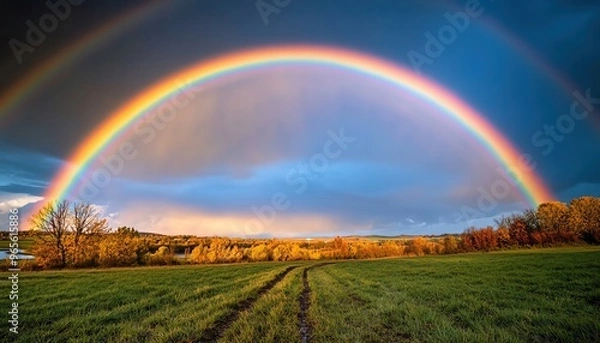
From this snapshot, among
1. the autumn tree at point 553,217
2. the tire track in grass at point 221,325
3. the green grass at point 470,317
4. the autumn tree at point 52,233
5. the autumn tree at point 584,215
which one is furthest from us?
the autumn tree at point 553,217

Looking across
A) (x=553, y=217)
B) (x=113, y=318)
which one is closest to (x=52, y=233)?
(x=113, y=318)

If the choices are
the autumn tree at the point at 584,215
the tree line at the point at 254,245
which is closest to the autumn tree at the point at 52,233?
the tree line at the point at 254,245

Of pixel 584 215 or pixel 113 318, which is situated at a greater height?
pixel 113 318

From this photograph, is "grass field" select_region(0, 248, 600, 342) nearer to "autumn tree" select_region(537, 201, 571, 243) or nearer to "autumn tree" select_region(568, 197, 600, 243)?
"autumn tree" select_region(568, 197, 600, 243)

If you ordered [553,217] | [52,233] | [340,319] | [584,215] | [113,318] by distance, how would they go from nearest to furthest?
[340,319] → [113,318] → [52,233] → [584,215] → [553,217]

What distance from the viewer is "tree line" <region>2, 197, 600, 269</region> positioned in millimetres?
55062

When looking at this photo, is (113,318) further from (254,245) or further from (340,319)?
(254,245)

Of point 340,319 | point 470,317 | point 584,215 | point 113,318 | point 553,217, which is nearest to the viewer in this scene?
point 470,317

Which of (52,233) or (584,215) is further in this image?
(584,215)

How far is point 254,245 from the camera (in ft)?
339

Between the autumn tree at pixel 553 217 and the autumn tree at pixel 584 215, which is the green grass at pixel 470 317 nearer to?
the autumn tree at pixel 584 215

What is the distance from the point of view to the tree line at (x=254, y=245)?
5506 cm

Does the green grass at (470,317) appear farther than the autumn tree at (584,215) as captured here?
No

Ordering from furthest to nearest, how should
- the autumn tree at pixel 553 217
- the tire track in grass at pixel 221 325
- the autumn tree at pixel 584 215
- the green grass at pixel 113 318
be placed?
the autumn tree at pixel 553 217 < the autumn tree at pixel 584 215 < the green grass at pixel 113 318 < the tire track in grass at pixel 221 325
